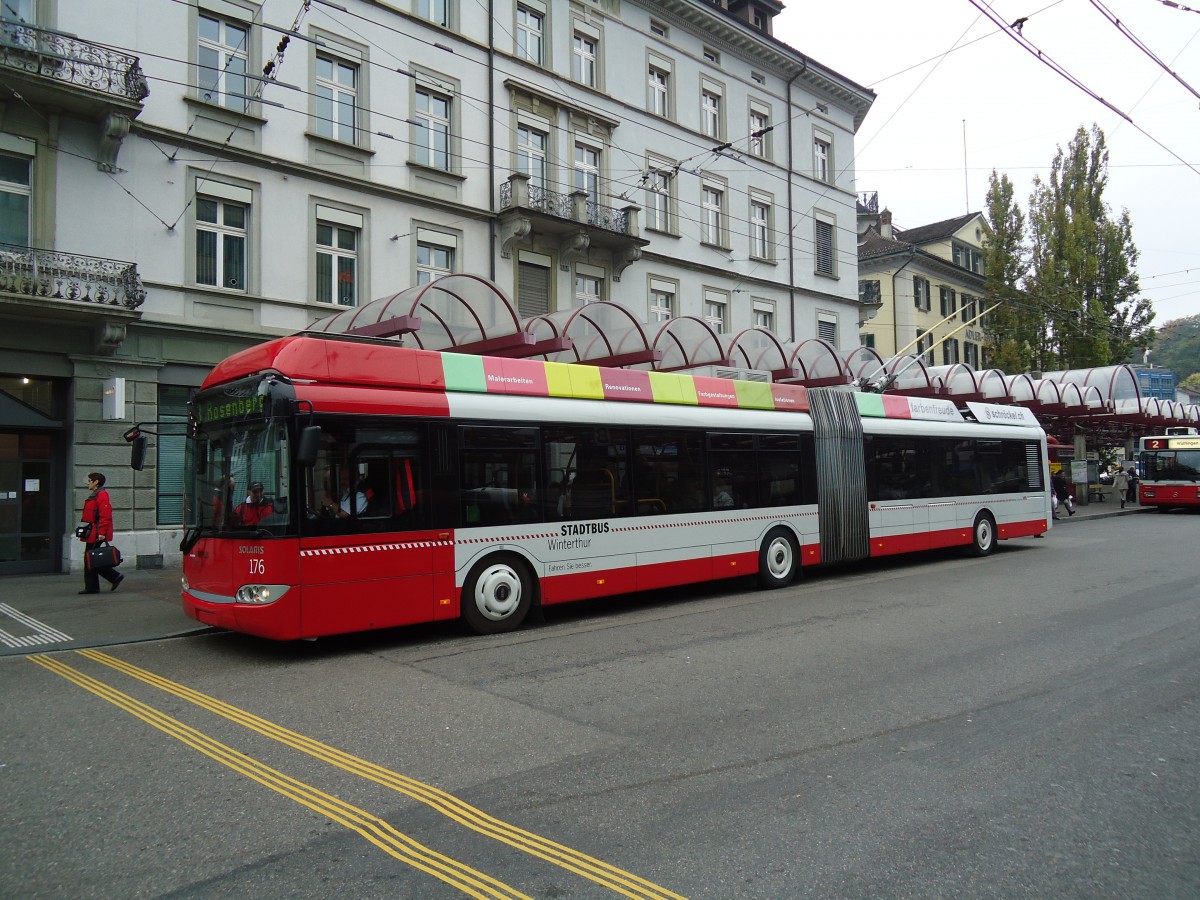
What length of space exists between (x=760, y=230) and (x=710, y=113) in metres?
4.26

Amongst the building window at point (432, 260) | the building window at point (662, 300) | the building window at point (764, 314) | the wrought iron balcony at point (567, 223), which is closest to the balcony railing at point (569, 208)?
the wrought iron balcony at point (567, 223)

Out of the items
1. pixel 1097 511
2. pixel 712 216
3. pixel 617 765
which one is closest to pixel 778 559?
pixel 617 765

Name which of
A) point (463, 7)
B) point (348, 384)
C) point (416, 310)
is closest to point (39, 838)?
point (348, 384)

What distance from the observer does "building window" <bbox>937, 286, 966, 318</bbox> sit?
45250mm

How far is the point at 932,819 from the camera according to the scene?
13.4 feet

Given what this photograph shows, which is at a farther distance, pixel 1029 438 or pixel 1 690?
pixel 1029 438

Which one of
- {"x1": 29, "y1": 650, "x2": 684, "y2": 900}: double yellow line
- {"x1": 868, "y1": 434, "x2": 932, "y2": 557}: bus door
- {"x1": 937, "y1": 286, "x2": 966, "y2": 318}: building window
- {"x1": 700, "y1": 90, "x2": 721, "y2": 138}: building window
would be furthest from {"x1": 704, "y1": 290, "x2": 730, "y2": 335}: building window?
{"x1": 937, "y1": 286, "x2": 966, "y2": 318}: building window

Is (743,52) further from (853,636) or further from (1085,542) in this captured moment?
(853,636)

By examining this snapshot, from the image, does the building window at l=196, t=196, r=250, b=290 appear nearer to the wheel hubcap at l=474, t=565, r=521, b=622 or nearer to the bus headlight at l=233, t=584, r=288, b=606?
the bus headlight at l=233, t=584, r=288, b=606

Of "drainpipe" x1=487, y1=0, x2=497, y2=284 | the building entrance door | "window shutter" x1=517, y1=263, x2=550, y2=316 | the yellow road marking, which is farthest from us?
"window shutter" x1=517, y1=263, x2=550, y2=316

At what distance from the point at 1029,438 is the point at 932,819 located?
16799mm

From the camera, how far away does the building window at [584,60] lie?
2297cm

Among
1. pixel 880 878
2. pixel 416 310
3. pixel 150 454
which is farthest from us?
pixel 150 454

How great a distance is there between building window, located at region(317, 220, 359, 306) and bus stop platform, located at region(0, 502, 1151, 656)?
6.66 meters
